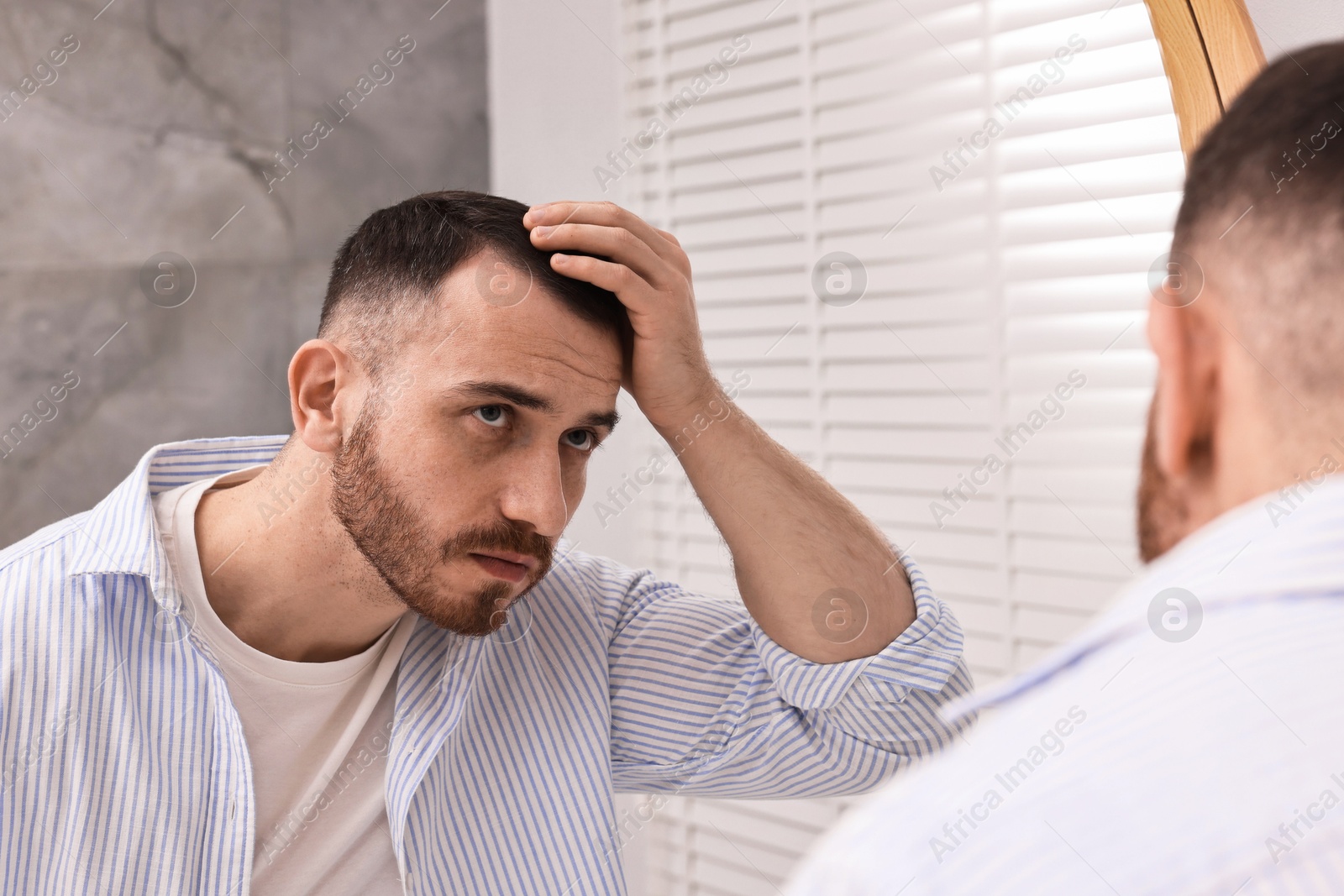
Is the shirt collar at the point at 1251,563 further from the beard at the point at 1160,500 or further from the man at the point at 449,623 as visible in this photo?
the man at the point at 449,623

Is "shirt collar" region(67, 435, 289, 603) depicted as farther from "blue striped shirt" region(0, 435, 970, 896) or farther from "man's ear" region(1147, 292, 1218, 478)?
"man's ear" region(1147, 292, 1218, 478)

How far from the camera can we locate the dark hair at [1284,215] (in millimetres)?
404

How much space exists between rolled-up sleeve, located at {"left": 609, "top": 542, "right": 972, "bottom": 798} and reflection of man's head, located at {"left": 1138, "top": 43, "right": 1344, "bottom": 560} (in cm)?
55

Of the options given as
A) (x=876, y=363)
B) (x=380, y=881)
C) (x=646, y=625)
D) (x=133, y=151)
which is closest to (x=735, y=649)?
(x=646, y=625)

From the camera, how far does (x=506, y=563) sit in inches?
38.3

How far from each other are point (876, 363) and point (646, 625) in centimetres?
72

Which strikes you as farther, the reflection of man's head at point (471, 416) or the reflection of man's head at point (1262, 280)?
the reflection of man's head at point (471, 416)

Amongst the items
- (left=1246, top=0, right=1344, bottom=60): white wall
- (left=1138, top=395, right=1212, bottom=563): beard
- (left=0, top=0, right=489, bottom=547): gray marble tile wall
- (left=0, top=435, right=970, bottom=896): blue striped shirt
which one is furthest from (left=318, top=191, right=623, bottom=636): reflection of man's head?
(left=0, top=0, right=489, bottom=547): gray marble tile wall

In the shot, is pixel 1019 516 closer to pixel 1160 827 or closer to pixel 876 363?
pixel 876 363

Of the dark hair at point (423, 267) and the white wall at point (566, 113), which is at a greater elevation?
the white wall at point (566, 113)

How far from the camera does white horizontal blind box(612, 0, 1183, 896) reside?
1.36 m

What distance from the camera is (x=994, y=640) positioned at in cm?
151

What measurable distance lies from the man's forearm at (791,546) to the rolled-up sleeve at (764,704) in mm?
21

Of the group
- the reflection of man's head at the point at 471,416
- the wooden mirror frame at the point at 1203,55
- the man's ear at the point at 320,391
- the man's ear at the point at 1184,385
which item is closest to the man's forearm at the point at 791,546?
the reflection of man's head at the point at 471,416
